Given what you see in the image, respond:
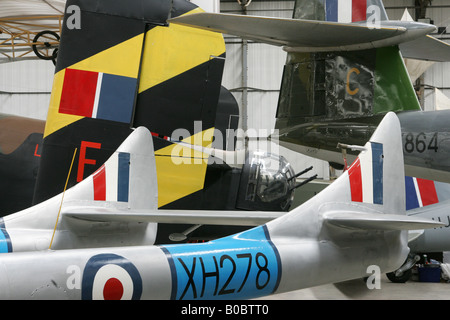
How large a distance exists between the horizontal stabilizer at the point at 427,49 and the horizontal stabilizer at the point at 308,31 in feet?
2.85

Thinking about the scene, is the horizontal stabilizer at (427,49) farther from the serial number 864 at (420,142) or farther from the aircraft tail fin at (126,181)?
Result: the aircraft tail fin at (126,181)

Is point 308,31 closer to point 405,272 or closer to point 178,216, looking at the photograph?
point 178,216

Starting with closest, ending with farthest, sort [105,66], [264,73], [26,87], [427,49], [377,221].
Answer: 1. [377,221]
2. [105,66]
3. [427,49]
4. [26,87]
5. [264,73]

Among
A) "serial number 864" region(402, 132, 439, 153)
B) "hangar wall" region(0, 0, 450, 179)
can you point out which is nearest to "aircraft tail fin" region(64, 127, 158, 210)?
"serial number 864" region(402, 132, 439, 153)

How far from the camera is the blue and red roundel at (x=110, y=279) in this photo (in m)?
2.29

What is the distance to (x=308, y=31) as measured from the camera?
16.6 feet

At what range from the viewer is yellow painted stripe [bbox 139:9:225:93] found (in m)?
5.02

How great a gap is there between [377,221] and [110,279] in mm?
1569

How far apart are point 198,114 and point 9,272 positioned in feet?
10.9

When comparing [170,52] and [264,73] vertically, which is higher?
[264,73]

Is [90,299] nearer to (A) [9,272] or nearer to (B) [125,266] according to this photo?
(B) [125,266]

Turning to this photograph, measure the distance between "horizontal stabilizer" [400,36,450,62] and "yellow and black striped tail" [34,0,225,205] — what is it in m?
2.51

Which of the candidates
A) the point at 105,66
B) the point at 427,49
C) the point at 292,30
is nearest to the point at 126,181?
the point at 105,66

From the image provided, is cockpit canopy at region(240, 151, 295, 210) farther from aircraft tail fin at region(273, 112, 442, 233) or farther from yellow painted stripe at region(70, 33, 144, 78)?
aircraft tail fin at region(273, 112, 442, 233)
